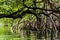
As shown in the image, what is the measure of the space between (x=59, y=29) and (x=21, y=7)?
16.8 feet

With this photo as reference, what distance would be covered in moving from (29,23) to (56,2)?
2830 mm

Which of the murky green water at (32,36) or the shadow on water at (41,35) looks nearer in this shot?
the murky green water at (32,36)

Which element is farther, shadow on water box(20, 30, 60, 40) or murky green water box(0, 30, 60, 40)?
shadow on water box(20, 30, 60, 40)

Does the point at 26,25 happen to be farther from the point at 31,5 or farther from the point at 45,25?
the point at 31,5

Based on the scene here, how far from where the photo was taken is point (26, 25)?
609 inches

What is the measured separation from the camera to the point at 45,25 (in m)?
14.4

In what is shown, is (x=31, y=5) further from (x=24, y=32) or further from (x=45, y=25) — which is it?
(x=24, y=32)

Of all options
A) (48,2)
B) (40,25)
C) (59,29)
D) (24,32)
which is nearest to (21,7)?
(48,2)

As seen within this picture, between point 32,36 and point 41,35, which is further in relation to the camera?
point 41,35

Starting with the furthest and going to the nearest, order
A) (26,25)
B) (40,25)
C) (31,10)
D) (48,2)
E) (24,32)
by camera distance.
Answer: (24,32)
(26,25)
(40,25)
(48,2)
(31,10)

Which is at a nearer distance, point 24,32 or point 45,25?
point 45,25

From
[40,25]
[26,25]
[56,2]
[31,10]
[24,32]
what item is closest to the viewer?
[31,10]

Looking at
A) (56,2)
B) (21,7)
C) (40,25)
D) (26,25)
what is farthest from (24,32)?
(21,7)

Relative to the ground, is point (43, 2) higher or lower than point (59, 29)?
higher
